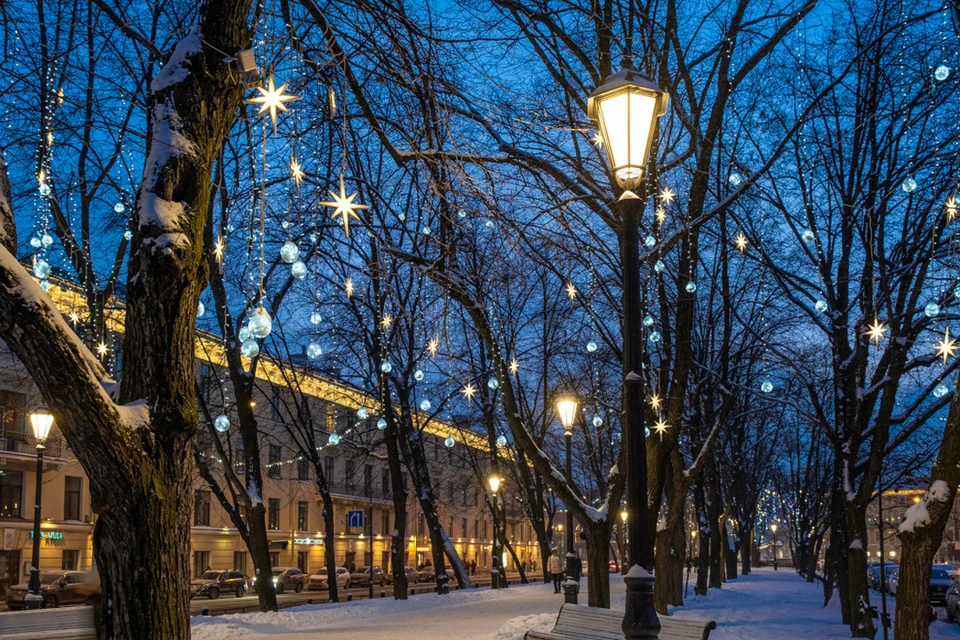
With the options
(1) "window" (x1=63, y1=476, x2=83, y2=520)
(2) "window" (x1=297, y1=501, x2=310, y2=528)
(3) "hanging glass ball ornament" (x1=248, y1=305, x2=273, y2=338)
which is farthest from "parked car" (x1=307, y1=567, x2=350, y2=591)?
(3) "hanging glass ball ornament" (x1=248, y1=305, x2=273, y2=338)

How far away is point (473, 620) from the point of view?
19.3 m

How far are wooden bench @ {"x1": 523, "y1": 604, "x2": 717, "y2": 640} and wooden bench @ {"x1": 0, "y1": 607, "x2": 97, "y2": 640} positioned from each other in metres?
5.41

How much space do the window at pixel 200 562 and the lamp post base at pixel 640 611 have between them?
44.0m

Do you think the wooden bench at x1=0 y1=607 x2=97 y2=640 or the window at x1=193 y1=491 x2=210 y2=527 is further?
the window at x1=193 y1=491 x2=210 y2=527

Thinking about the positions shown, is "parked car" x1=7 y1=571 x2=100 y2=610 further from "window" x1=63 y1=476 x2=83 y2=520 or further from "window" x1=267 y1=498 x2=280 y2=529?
"window" x1=267 y1=498 x2=280 y2=529

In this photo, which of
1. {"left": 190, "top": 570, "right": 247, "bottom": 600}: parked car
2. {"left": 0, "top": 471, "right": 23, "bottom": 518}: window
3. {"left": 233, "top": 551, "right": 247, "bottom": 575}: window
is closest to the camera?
{"left": 0, "top": 471, "right": 23, "bottom": 518}: window

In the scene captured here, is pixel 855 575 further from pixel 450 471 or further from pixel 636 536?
pixel 450 471

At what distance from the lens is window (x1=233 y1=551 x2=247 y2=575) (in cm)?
4894

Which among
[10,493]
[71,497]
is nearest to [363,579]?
[71,497]

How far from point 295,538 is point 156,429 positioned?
5234 cm

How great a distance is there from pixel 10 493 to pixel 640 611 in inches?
1465

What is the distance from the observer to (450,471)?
6825 cm

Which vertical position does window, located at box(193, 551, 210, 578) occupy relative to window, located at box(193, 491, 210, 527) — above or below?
below

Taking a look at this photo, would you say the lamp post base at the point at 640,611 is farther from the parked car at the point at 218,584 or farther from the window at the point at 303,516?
the window at the point at 303,516
